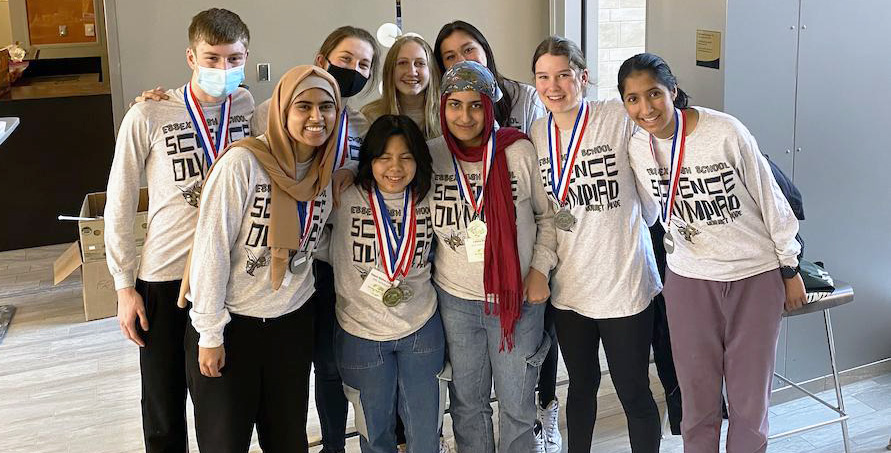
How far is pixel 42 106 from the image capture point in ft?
20.7

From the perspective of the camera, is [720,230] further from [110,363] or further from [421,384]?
[110,363]

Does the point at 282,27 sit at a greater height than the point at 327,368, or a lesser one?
greater

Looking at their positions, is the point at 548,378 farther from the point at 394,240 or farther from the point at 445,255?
the point at 394,240

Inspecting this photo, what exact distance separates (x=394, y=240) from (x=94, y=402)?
82.5 inches

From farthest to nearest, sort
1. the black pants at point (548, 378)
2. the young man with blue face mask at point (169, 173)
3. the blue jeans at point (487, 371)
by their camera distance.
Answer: the black pants at point (548, 378), the blue jeans at point (487, 371), the young man with blue face mask at point (169, 173)

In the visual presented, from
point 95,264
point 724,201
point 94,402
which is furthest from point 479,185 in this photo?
point 95,264

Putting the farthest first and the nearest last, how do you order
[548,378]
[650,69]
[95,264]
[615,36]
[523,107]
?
[615,36]
[95,264]
[548,378]
[523,107]
[650,69]

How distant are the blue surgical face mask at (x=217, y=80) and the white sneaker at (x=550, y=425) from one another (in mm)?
1662

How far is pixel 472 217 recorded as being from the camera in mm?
2713

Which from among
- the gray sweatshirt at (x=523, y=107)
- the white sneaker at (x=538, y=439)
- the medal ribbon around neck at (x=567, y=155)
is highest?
the gray sweatshirt at (x=523, y=107)

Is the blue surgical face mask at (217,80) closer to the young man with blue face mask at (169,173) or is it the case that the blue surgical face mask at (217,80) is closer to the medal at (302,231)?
the young man with blue face mask at (169,173)

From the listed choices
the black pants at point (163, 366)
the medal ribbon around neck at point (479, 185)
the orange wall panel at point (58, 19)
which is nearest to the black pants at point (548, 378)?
the medal ribbon around neck at point (479, 185)

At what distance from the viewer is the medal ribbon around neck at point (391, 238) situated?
2672 millimetres

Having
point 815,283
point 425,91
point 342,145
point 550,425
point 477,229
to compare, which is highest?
point 425,91
